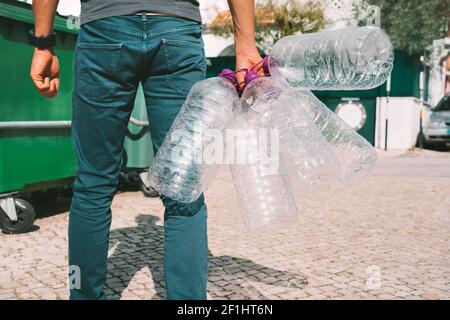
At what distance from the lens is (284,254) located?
4.20 metres

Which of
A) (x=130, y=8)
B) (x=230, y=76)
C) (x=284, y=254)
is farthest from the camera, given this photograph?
(x=284, y=254)

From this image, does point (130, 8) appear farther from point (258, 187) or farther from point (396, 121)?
point (396, 121)

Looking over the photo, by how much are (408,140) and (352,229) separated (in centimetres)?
1138

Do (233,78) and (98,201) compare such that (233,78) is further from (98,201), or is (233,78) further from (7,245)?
(7,245)

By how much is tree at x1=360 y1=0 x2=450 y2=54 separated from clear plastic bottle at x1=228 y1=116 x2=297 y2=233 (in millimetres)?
16470

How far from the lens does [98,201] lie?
2400 mm

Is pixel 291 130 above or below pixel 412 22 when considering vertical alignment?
below

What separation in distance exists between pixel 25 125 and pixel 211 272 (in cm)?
231

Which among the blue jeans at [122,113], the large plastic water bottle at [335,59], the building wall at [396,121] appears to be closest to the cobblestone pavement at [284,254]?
the large plastic water bottle at [335,59]

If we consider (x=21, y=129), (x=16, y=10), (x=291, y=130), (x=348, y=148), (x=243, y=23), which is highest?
(x=16, y=10)

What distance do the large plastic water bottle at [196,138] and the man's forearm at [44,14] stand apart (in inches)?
26.8

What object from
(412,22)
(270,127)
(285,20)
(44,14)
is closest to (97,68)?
(44,14)

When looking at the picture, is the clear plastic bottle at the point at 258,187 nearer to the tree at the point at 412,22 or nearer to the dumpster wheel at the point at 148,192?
the dumpster wheel at the point at 148,192
